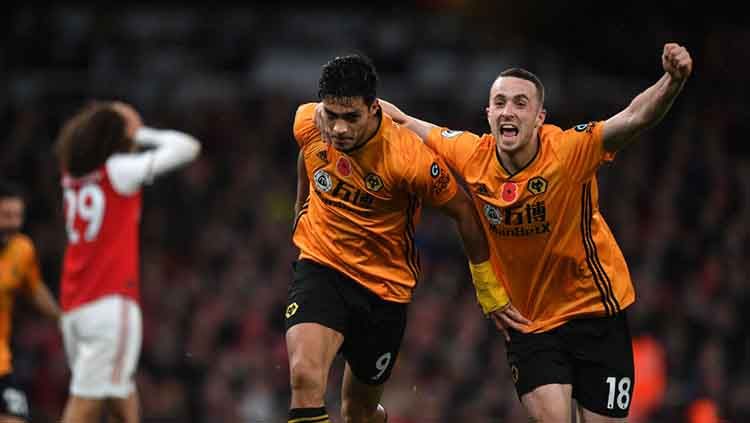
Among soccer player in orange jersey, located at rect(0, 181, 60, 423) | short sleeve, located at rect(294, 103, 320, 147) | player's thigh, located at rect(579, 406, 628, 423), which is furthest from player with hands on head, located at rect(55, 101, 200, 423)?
player's thigh, located at rect(579, 406, 628, 423)

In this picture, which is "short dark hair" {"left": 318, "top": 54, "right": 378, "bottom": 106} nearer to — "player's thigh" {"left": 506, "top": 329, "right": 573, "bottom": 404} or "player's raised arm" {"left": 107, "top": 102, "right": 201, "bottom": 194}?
"player's thigh" {"left": 506, "top": 329, "right": 573, "bottom": 404}

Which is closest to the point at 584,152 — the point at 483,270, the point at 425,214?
the point at 483,270

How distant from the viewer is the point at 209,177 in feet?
48.1

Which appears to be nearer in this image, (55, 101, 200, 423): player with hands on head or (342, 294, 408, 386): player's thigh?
(342, 294, 408, 386): player's thigh

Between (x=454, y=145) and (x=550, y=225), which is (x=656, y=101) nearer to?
(x=550, y=225)

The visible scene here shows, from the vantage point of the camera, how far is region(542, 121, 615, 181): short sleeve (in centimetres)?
573

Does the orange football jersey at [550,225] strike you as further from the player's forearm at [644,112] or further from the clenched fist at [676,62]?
the clenched fist at [676,62]

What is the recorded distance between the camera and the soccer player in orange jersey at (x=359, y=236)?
18.7 ft

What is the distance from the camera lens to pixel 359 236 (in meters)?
5.96

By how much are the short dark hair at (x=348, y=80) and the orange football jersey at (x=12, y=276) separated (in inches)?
97.0

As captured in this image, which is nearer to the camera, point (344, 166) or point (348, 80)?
point (348, 80)

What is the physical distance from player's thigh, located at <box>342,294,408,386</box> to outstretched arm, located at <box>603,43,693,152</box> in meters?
1.30

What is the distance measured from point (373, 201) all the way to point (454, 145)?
49cm

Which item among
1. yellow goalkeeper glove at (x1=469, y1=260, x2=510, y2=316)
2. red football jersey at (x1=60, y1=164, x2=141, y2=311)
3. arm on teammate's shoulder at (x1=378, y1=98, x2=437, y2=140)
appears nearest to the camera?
yellow goalkeeper glove at (x1=469, y1=260, x2=510, y2=316)
